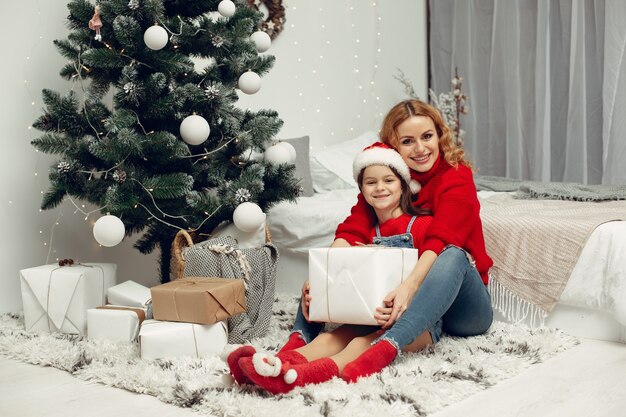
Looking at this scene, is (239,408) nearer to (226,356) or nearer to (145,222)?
(226,356)

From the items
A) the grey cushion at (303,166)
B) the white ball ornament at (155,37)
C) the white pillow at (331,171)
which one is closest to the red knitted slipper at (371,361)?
the white ball ornament at (155,37)

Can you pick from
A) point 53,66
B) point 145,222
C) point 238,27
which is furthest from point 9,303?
point 238,27

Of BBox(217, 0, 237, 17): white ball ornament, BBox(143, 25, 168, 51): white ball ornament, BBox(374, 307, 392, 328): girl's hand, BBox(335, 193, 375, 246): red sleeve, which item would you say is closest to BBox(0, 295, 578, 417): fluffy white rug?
BBox(374, 307, 392, 328): girl's hand

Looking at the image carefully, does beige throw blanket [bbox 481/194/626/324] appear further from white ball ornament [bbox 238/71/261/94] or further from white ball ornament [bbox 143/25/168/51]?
white ball ornament [bbox 143/25/168/51]

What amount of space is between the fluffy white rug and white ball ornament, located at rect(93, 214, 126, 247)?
0.33 m

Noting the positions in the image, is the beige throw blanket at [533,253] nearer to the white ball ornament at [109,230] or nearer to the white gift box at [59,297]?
the white ball ornament at [109,230]

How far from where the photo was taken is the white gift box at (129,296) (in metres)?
2.28

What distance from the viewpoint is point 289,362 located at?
1.65 metres

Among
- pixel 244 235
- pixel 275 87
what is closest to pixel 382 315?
pixel 244 235

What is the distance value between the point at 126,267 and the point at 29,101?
0.82 meters

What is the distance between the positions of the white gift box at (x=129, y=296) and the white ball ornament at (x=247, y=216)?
40cm

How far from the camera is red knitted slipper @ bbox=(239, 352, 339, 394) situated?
4.95 ft

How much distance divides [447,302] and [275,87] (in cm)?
217

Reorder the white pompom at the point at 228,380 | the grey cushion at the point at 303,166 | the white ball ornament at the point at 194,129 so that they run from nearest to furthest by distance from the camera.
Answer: the white pompom at the point at 228,380
the white ball ornament at the point at 194,129
the grey cushion at the point at 303,166
